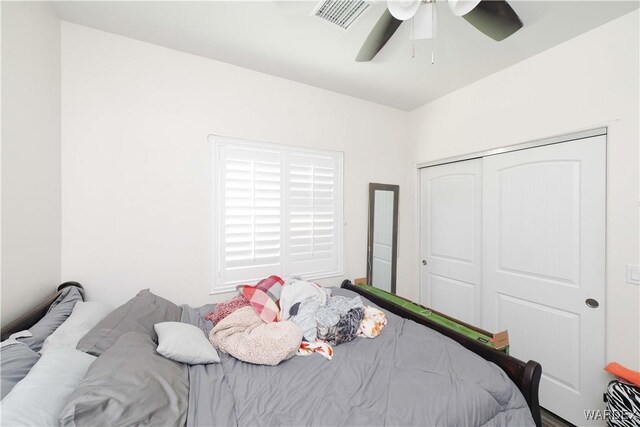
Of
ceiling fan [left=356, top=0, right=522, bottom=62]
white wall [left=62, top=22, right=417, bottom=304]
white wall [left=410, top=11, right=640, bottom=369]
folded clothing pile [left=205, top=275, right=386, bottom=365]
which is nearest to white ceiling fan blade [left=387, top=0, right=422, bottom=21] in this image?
ceiling fan [left=356, top=0, right=522, bottom=62]

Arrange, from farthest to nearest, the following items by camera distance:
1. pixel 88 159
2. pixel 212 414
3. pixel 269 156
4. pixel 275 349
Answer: pixel 269 156 < pixel 88 159 < pixel 275 349 < pixel 212 414

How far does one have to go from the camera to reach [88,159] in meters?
1.76

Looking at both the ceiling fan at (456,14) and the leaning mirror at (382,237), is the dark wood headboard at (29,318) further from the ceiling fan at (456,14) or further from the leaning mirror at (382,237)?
the leaning mirror at (382,237)

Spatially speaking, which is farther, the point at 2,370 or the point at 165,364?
the point at 165,364

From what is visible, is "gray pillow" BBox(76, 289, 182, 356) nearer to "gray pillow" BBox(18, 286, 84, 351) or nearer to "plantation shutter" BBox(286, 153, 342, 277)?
"gray pillow" BBox(18, 286, 84, 351)

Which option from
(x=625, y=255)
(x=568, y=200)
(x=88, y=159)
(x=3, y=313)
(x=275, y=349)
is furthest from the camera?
(x=568, y=200)

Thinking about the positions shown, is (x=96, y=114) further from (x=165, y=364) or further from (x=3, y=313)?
(x=165, y=364)

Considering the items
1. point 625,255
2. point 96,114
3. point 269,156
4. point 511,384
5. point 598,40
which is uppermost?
point 598,40

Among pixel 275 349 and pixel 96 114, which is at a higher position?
pixel 96 114

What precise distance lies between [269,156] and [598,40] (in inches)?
98.2

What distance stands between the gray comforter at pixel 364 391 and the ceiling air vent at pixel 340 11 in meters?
1.97

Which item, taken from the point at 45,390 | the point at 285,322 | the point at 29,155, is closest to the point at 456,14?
the point at 285,322

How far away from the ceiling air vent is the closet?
1.71 meters

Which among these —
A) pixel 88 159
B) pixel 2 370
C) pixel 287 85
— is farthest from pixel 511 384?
pixel 88 159
